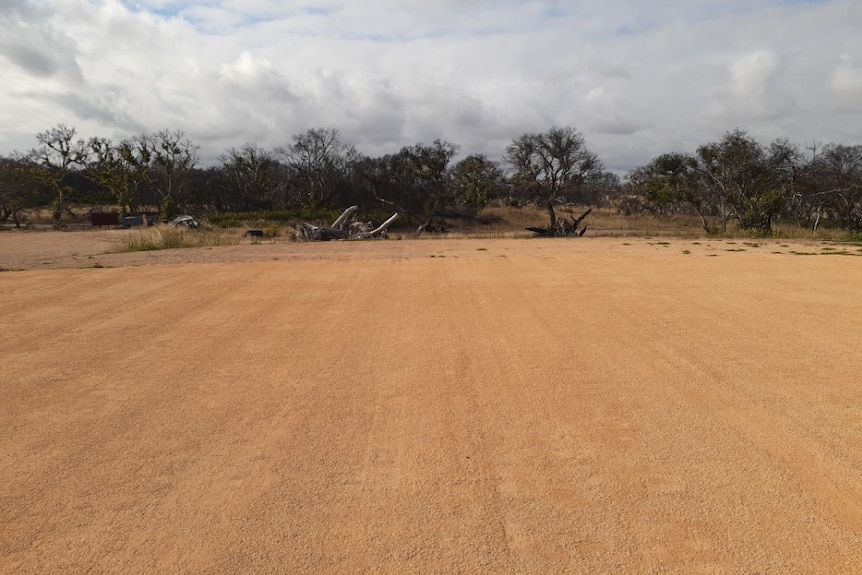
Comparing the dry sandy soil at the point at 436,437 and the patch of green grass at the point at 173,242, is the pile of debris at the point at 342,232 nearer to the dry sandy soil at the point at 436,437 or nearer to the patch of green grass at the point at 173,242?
the patch of green grass at the point at 173,242

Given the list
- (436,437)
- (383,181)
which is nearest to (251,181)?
(383,181)

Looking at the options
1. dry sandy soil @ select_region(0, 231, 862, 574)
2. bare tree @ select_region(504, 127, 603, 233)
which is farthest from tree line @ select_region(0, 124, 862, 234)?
dry sandy soil @ select_region(0, 231, 862, 574)

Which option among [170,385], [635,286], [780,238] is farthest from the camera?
[780,238]

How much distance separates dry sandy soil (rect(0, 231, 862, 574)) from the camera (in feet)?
10.3

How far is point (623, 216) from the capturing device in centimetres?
5312

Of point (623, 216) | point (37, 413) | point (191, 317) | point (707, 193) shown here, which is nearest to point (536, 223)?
point (623, 216)

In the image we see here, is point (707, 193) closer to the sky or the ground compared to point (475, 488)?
closer to the sky

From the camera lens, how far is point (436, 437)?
176 inches

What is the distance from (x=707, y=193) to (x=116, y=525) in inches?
1543

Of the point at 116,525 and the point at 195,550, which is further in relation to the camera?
the point at 116,525

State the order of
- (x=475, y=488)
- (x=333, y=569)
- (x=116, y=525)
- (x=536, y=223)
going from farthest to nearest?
(x=536, y=223) < (x=475, y=488) < (x=116, y=525) < (x=333, y=569)

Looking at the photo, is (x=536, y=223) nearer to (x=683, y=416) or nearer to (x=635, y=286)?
(x=635, y=286)

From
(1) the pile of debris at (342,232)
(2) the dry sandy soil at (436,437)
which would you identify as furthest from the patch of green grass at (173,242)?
(2) the dry sandy soil at (436,437)

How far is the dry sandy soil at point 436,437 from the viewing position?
3.15 m
